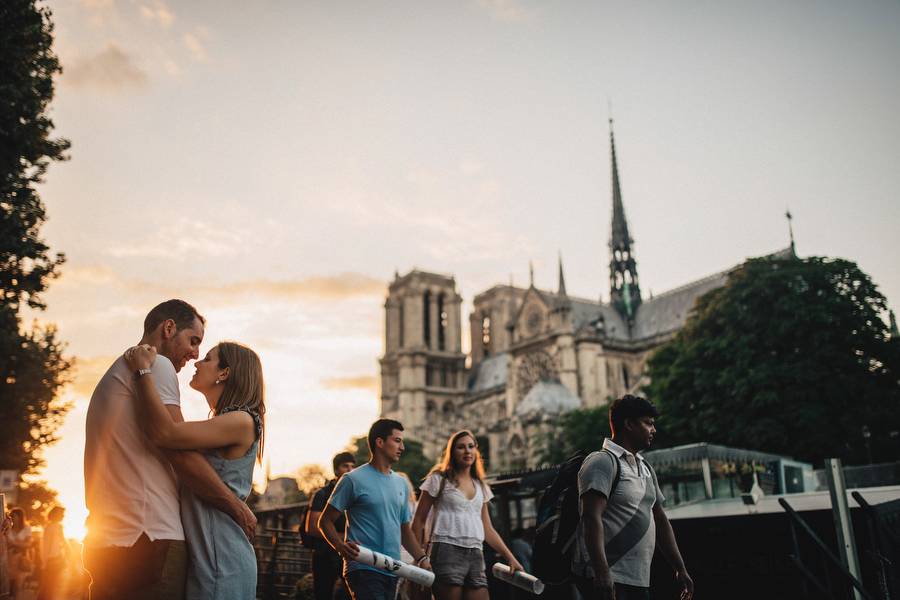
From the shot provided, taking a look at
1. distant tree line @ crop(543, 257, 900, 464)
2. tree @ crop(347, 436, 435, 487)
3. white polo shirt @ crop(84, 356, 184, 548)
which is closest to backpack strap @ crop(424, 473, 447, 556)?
white polo shirt @ crop(84, 356, 184, 548)

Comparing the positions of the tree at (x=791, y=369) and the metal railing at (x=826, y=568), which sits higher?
the tree at (x=791, y=369)

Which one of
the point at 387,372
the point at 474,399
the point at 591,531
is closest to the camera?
the point at 591,531

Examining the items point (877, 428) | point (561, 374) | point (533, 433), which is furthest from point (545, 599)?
point (561, 374)

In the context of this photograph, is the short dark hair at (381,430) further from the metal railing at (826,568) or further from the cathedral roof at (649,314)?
the cathedral roof at (649,314)

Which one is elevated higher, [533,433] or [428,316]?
[428,316]

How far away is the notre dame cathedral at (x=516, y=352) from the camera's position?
209 ft

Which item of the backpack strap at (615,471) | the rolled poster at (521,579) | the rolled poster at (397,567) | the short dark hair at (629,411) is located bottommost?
the rolled poster at (521,579)

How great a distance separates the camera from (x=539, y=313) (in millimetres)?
Result: 73188

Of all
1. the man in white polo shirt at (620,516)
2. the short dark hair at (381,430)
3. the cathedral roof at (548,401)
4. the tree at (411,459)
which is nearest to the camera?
the man in white polo shirt at (620,516)

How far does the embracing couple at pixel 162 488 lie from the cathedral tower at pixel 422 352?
84.8 m

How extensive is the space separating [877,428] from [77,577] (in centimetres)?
2767

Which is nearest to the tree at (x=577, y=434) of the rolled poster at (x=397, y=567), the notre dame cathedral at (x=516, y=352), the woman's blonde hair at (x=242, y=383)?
the notre dame cathedral at (x=516, y=352)

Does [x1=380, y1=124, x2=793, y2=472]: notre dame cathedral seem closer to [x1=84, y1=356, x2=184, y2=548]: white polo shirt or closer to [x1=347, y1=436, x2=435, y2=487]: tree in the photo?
[x1=347, y1=436, x2=435, y2=487]: tree

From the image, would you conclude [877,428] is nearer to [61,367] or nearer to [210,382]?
[61,367]
